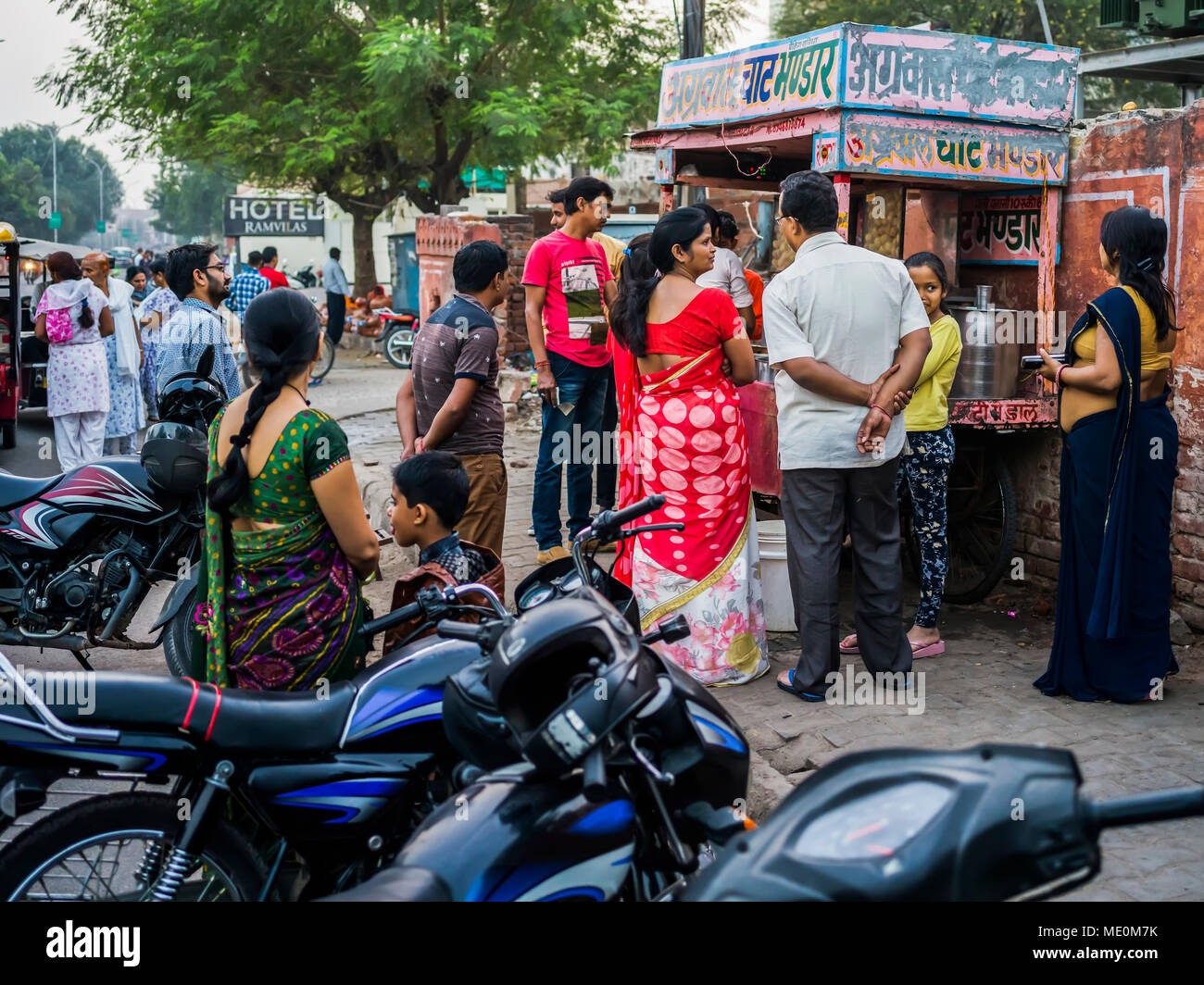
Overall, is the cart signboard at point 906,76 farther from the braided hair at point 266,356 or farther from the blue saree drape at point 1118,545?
the braided hair at point 266,356

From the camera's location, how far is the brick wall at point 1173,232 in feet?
17.4

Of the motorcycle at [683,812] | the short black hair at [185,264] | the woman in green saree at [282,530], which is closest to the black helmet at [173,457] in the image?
the short black hair at [185,264]

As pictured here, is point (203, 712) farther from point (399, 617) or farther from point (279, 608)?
point (279, 608)

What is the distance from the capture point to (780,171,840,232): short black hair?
452 centimetres

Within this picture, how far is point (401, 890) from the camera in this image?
6.24 feet

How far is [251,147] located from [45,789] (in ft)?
70.7

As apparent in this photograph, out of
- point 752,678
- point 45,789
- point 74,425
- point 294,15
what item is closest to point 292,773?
point 45,789

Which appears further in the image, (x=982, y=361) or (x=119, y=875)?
(x=982, y=361)

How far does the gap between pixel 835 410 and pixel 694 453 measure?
610mm

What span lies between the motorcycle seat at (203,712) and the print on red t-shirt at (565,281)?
4158 mm

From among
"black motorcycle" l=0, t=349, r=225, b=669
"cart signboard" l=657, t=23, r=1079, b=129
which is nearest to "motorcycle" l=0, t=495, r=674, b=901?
"black motorcycle" l=0, t=349, r=225, b=669

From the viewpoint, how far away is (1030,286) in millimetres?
6445

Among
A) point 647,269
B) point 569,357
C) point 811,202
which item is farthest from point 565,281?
point 811,202

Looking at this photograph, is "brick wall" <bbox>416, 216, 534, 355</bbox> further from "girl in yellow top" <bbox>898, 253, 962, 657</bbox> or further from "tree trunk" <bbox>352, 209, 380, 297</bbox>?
"tree trunk" <bbox>352, 209, 380, 297</bbox>
